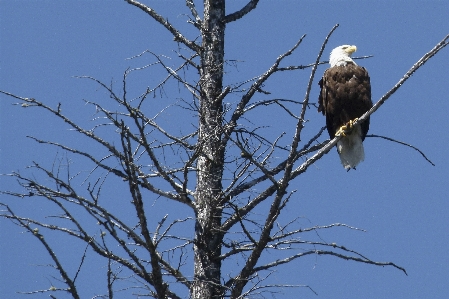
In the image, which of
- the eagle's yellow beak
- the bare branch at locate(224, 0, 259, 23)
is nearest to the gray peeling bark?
the bare branch at locate(224, 0, 259, 23)

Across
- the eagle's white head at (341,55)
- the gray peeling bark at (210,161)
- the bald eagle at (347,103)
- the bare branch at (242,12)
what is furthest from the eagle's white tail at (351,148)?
the gray peeling bark at (210,161)

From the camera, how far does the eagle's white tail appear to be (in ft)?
26.1

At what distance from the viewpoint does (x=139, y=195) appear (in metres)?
4.31

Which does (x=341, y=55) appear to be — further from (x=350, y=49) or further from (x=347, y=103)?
(x=347, y=103)

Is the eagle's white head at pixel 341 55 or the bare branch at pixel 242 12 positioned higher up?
the eagle's white head at pixel 341 55

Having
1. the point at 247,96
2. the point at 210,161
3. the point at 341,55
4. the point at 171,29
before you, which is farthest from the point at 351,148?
the point at 171,29

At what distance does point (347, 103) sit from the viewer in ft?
25.8

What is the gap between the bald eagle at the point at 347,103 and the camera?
309 inches

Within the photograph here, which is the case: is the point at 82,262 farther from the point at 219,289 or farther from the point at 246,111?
the point at 246,111

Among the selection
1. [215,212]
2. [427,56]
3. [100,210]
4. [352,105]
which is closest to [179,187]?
[215,212]

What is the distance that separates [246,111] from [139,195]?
7.22 feet

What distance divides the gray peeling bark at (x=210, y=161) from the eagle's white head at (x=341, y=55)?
2.06 metres

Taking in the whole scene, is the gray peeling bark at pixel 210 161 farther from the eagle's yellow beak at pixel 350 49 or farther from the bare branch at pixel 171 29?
the eagle's yellow beak at pixel 350 49

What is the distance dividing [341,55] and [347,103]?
0.82 metres
